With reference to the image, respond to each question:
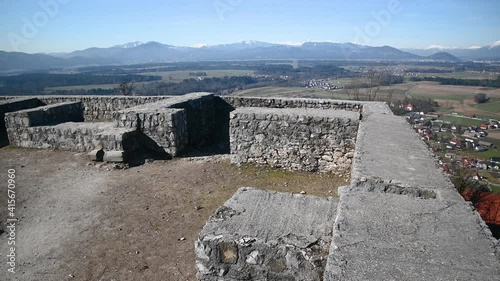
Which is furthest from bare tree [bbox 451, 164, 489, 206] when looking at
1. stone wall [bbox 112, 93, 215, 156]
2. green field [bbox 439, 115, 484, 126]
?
green field [bbox 439, 115, 484, 126]

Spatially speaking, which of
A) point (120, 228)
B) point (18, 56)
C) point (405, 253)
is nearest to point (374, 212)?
point (405, 253)

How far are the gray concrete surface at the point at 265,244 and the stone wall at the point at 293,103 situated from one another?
23.3 feet

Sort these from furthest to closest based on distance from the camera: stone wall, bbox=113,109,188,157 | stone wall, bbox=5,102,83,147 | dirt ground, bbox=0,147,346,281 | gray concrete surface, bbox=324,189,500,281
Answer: stone wall, bbox=5,102,83,147
stone wall, bbox=113,109,188,157
dirt ground, bbox=0,147,346,281
gray concrete surface, bbox=324,189,500,281

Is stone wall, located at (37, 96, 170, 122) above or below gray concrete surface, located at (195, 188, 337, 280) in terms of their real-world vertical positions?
above

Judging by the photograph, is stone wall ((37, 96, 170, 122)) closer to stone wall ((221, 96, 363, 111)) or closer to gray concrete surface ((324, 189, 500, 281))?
stone wall ((221, 96, 363, 111))

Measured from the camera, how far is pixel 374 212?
2.96 metres

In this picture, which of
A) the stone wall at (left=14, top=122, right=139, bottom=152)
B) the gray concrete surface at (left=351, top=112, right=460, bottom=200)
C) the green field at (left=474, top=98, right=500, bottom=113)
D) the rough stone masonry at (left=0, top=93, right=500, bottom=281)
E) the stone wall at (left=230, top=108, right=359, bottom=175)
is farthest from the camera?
the green field at (left=474, top=98, right=500, bottom=113)

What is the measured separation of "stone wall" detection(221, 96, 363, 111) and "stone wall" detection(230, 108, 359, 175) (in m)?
1.91

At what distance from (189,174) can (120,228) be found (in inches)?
110

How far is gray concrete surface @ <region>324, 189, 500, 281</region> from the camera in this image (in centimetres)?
214

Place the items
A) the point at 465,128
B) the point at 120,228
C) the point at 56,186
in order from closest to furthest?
the point at 120,228
the point at 56,186
the point at 465,128

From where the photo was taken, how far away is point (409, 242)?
2.49 metres

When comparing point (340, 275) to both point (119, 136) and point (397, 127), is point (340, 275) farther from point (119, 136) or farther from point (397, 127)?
point (119, 136)

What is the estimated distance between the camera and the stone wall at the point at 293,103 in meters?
10.4
